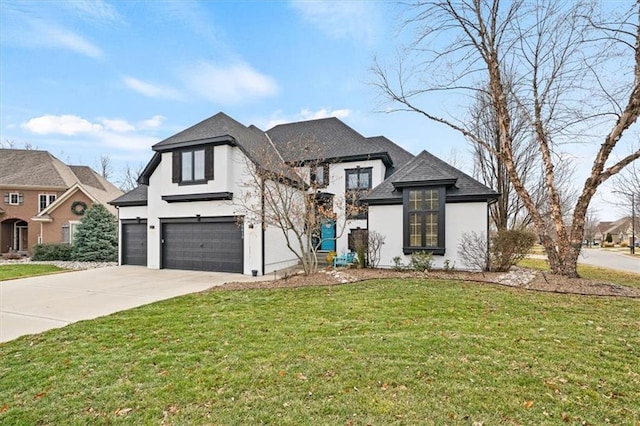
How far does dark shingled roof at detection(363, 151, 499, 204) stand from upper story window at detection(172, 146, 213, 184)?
6606mm

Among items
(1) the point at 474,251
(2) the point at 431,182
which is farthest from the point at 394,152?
(1) the point at 474,251

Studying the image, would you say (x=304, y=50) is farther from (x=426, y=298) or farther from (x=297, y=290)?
(x=426, y=298)

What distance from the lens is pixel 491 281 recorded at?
9.35m

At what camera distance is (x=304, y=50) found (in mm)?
15094

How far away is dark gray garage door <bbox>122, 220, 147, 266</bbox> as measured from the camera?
15562mm

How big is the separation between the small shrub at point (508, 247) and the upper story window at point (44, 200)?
1112 inches

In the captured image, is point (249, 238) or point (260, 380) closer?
point (260, 380)

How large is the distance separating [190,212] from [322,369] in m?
11.6

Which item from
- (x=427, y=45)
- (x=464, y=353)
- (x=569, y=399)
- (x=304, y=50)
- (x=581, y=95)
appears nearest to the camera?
(x=569, y=399)

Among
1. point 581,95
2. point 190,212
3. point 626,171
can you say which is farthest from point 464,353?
point 626,171

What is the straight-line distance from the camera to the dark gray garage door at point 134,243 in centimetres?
1556

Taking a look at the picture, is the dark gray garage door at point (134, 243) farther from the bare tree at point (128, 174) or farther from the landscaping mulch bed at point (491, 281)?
the bare tree at point (128, 174)

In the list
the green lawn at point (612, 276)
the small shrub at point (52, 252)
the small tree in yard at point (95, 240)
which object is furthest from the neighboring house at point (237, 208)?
the small shrub at point (52, 252)

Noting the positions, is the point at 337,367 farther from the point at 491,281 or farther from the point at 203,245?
the point at 203,245
